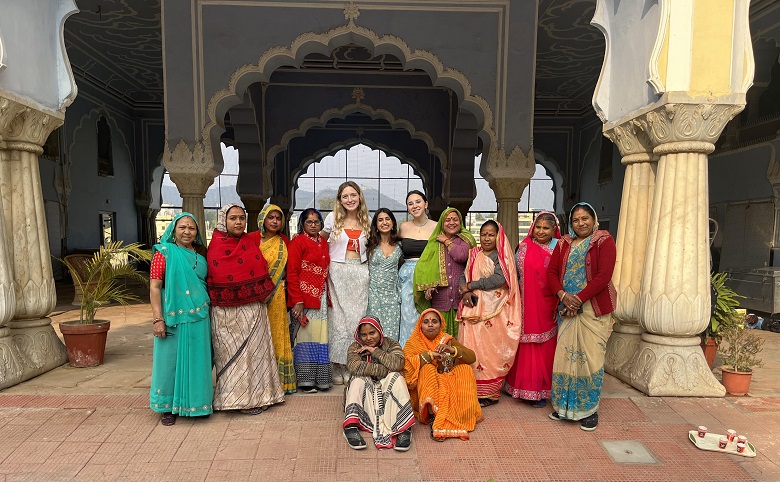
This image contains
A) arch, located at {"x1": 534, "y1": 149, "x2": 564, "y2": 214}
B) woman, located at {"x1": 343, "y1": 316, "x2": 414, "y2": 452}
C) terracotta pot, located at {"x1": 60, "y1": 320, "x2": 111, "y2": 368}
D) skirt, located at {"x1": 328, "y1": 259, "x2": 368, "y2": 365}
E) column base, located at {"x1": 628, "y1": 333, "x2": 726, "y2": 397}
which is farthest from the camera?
arch, located at {"x1": 534, "y1": 149, "x2": 564, "y2": 214}

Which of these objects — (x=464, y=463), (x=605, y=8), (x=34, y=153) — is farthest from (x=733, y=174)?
(x=34, y=153)

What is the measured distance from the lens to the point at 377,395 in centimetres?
314

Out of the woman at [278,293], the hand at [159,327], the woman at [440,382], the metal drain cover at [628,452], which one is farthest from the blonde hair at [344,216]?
the metal drain cover at [628,452]

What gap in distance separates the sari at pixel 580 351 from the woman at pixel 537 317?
0.18m

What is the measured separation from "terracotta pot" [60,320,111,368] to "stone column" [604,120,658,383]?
188 inches

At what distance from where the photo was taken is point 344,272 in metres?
3.95

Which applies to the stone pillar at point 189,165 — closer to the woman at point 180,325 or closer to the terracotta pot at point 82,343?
the terracotta pot at point 82,343

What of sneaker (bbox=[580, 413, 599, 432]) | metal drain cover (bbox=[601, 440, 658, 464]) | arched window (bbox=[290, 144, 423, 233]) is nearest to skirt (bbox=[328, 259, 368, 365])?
sneaker (bbox=[580, 413, 599, 432])

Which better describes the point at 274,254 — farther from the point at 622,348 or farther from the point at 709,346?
the point at 709,346

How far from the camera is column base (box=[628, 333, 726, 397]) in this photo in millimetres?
3850

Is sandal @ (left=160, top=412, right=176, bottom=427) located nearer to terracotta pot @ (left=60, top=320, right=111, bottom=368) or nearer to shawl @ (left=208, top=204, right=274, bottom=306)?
shawl @ (left=208, top=204, right=274, bottom=306)

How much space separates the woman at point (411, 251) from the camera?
13.0ft

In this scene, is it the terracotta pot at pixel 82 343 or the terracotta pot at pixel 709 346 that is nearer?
the terracotta pot at pixel 709 346

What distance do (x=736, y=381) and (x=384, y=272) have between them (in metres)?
2.88
